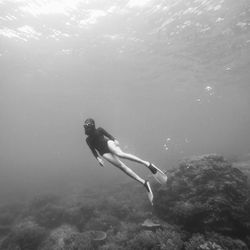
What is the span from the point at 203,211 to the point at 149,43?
20.8 m

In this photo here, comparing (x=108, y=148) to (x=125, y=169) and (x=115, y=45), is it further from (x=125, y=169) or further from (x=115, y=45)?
(x=115, y=45)

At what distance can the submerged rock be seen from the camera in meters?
7.66

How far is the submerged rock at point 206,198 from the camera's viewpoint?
25.1 feet

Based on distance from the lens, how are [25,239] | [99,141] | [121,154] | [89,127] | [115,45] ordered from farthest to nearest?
[115,45] < [25,239] < [99,141] < [89,127] < [121,154]

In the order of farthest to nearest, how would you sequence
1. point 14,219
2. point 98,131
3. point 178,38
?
point 178,38, point 14,219, point 98,131

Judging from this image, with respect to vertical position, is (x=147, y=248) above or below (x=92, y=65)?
below

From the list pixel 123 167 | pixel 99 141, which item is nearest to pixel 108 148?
pixel 99 141

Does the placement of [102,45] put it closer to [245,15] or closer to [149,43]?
[149,43]

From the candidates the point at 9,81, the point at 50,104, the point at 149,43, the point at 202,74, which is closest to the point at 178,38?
the point at 149,43

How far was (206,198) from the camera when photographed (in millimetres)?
8164

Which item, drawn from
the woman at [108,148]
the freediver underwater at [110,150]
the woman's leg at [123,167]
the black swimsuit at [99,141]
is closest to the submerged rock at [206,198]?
the freediver underwater at [110,150]

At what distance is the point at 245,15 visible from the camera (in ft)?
70.2

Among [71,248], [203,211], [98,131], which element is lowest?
[71,248]

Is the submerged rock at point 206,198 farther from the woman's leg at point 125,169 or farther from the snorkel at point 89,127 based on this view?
the snorkel at point 89,127
